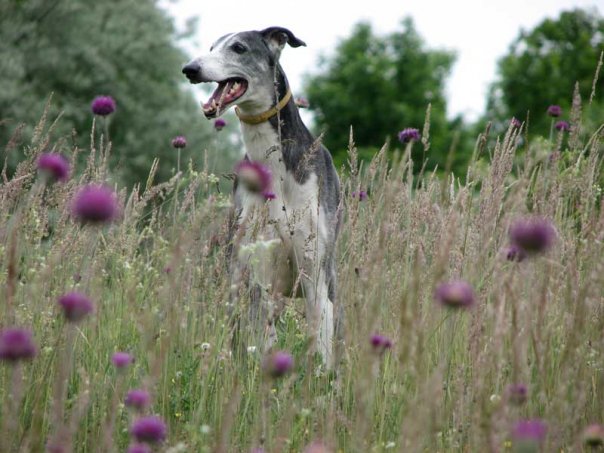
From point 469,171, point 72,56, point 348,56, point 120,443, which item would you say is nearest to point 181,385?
point 120,443

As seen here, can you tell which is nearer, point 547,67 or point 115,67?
point 115,67

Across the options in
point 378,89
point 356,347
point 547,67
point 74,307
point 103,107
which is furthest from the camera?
point 378,89

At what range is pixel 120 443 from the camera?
287cm

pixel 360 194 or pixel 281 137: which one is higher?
pixel 281 137

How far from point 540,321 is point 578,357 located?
327 mm

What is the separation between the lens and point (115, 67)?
22.1m

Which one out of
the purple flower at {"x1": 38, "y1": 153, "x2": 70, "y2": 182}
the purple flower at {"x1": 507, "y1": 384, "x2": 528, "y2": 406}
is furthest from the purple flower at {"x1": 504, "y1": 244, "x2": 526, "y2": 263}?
the purple flower at {"x1": 38, "y1": 153, "x2": 70, "y2": 182}

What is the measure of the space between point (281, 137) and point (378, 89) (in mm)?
34698

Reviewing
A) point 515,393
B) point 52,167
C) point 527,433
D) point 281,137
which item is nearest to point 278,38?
point 281,137

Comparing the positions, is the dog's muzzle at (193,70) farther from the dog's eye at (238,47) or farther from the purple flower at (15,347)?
the purple flower at (15,347)

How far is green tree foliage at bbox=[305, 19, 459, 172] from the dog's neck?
30.1 meters

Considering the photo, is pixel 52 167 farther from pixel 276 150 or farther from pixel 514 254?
pixel 276 150

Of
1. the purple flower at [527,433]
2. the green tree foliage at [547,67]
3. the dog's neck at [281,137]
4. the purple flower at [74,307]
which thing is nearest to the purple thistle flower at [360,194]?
the dog's neck at [281,137]

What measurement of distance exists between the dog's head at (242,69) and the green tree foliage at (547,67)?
28.2m
